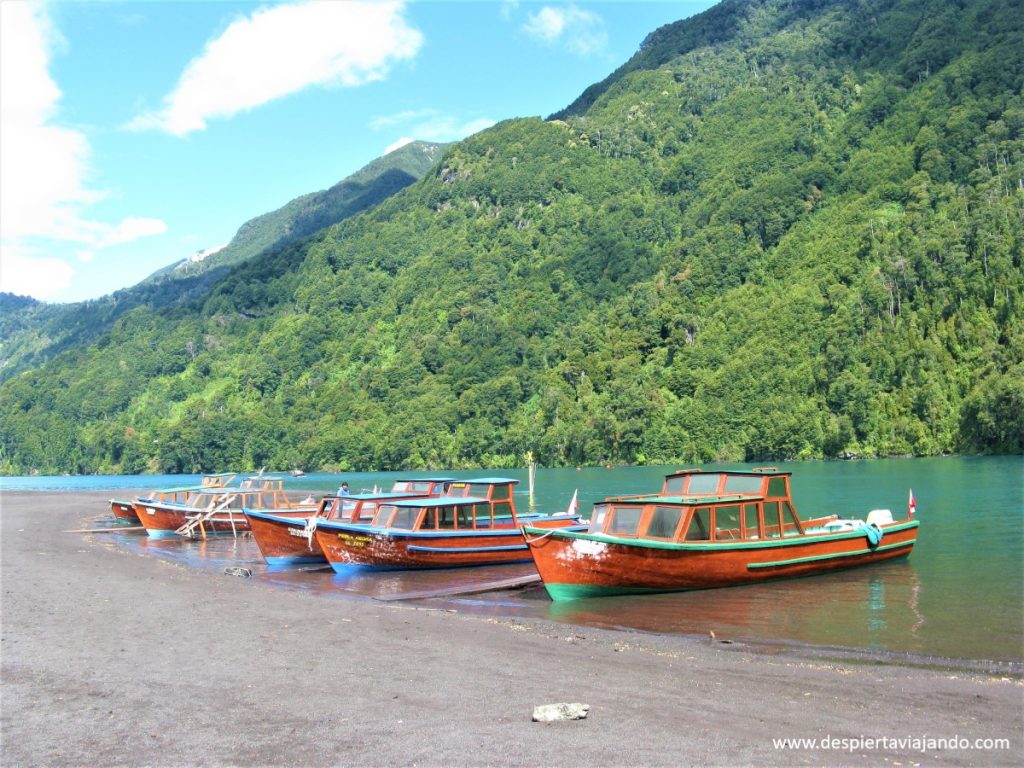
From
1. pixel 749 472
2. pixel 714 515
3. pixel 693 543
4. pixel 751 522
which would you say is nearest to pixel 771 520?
pixel 751 522

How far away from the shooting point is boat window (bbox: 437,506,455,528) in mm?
35656

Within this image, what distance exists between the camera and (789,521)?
31500mm

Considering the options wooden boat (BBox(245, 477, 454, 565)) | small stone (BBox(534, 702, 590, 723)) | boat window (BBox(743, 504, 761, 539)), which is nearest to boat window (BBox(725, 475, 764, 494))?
boat window (BBox(743, 504, 761, 539))

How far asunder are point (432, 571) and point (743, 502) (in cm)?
1299

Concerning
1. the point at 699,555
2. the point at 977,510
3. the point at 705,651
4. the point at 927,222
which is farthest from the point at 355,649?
the point at 927,222

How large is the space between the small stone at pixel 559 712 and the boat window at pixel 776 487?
760 inches

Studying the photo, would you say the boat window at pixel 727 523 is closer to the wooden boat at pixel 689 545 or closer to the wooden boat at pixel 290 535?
the wooden boat at pixel 689 545

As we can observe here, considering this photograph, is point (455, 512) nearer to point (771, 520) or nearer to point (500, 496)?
point (500, 496)

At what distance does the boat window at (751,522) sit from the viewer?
94.7 feet

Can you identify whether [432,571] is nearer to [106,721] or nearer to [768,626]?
[768,626]

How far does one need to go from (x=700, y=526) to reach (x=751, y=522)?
101 inches

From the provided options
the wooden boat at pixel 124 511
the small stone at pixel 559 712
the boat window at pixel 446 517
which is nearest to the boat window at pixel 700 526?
the boat window at pixel 446 517

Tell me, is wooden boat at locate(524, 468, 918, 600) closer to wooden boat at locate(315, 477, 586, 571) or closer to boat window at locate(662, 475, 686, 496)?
boat window at locate(662, 475, 686, 496)

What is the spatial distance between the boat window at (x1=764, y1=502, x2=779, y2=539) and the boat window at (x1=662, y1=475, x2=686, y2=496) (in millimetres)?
4183
